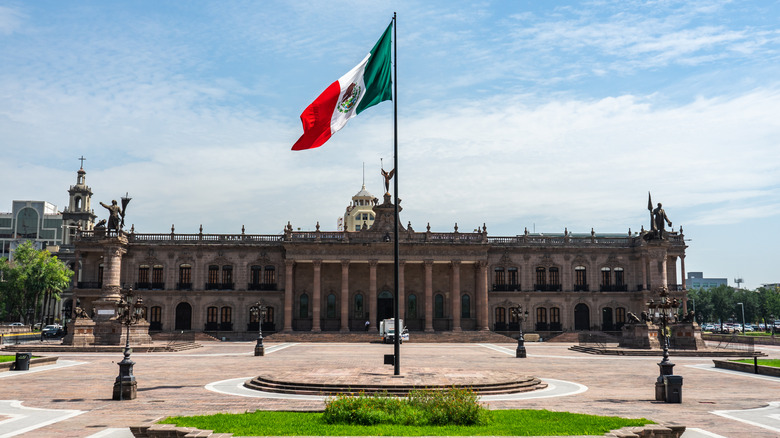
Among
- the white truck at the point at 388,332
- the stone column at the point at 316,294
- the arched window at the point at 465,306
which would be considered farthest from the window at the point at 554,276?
the stone column at the point at 316,294

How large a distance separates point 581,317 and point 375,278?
2296cm

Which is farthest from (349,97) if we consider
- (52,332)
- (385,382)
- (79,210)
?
(79,210)

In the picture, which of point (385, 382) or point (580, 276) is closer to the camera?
point (385, 382)

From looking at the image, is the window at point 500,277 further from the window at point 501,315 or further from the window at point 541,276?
the window at point 541,276

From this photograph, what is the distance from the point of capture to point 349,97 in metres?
23.3

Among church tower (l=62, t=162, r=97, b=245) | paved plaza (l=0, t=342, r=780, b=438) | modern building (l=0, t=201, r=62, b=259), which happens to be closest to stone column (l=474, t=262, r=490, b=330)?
paved plaza (l=0, t=342, r=780, b=438)

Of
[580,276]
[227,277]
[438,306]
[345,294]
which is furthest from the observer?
[580,276]

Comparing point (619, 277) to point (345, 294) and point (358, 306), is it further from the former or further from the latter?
point (345, 294)

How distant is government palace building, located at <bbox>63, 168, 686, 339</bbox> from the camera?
66.1m

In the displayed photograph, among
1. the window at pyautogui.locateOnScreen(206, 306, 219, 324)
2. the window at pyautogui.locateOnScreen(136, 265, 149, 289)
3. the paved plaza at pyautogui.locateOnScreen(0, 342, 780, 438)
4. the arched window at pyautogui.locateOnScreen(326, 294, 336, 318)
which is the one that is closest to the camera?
the paved plaza at pyautogui.locateOnScreen(0, 342, 780, 438)

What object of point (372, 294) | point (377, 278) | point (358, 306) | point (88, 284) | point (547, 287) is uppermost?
point (377, 278)

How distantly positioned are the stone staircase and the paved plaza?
87.4ft

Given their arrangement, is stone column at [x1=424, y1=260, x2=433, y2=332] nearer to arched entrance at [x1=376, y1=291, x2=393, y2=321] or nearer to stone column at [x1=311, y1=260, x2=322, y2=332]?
arched entrance at [x1=376, y1=291, x2=393, y2=321]

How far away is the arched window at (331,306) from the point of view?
68.6 m
